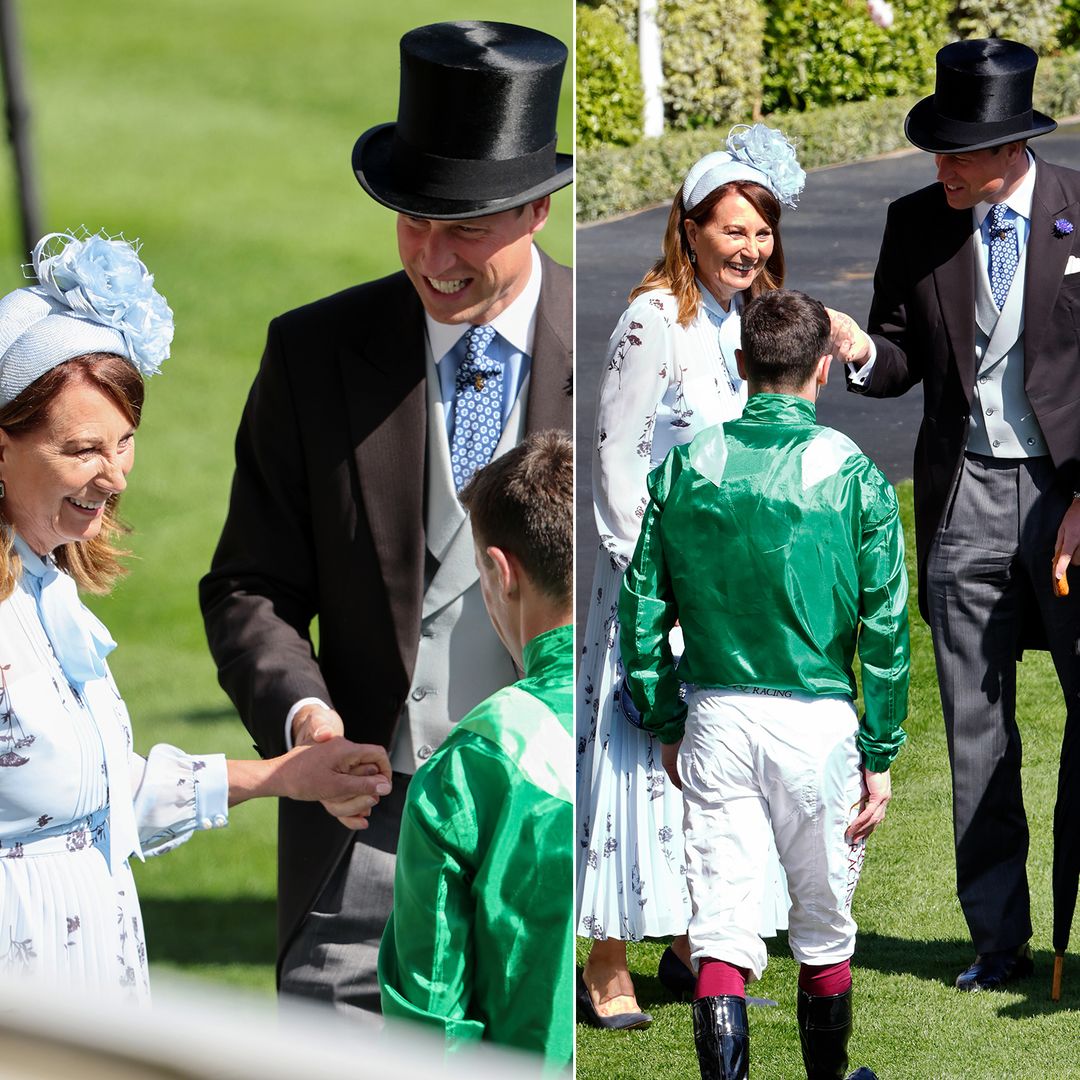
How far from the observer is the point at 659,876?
9.16 ft

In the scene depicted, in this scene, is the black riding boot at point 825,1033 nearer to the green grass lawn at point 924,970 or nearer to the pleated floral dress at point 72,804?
the green grass lawn at point 924,970

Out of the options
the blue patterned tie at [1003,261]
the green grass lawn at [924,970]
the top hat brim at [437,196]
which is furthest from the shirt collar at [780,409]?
the top hat brim at [437,196]

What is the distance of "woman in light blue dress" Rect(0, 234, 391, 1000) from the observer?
8.15 feet

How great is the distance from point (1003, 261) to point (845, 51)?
55cm

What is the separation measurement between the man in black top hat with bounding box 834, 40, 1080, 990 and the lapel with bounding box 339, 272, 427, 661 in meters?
0.65

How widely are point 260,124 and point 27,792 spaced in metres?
1.24

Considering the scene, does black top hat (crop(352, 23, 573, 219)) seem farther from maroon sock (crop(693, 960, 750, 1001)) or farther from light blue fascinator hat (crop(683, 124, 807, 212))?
maroon sock (crop(693, 960, 750, 1001))

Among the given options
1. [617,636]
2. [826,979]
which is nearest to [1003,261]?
[617,636]

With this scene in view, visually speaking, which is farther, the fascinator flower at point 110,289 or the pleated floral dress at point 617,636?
the pleated floral dress at point 617,636

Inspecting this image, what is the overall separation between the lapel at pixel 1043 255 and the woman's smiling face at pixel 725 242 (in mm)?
389

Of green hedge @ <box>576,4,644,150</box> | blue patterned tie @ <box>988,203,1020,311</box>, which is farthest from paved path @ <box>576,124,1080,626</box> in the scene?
green hedge @ <box>576,4,644,150</box>

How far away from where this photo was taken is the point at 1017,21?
8.59 ft

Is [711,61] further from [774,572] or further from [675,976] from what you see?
[675,976]

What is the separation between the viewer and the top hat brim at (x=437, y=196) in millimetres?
2441
